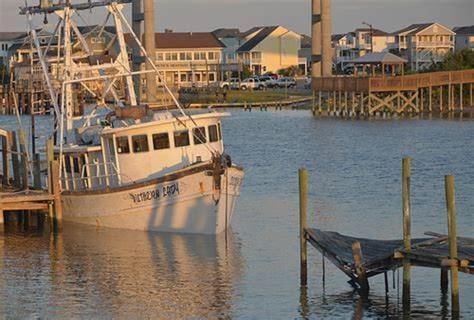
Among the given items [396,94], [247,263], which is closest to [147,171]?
[247,263]

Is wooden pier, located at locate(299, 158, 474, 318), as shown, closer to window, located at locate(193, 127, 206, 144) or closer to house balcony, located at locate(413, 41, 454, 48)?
window, located at locate(193, 127, 206, 144)

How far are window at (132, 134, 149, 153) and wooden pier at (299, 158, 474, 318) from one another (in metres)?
9.10

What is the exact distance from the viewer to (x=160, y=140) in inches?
1468

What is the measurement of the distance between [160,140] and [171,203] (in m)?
1.80

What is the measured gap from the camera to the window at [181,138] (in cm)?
3741

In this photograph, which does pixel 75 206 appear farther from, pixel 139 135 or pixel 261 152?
pixel 261 152

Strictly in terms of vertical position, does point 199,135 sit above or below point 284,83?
above

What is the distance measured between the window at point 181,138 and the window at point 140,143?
2.72ft

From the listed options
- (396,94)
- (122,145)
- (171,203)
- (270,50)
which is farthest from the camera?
(270,50)

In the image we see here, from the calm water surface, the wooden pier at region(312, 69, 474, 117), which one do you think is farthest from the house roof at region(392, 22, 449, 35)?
the calm water surface

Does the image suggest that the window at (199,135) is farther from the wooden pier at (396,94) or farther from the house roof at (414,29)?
the house roof at (414,29)

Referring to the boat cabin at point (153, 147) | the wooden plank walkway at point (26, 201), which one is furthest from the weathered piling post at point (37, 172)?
the boat cabin at point (153, 147)

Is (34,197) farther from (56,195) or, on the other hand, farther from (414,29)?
(414,29)

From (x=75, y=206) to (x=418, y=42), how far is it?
129 metres
